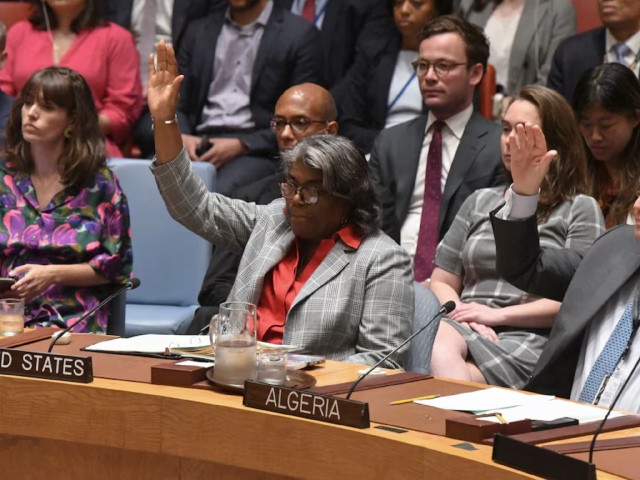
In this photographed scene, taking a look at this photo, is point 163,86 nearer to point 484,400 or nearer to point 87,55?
point 484,400

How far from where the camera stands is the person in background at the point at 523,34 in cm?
437

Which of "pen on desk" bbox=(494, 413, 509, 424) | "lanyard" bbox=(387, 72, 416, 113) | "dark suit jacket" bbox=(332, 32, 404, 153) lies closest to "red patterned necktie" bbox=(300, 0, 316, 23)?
"dark suit jacket" bbox=(332, 32, 404, 153)

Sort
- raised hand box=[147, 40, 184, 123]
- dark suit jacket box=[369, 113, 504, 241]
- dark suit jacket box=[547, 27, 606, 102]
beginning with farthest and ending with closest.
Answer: dark suit jacket box=[547, 27, 606, 102] → dark suit jacket box=[369, 113, 504, 241] → raised hand box=[147, 40, 184, 123]

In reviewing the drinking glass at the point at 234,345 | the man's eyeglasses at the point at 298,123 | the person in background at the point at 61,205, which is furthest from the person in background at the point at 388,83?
the drinking glass at the point at 234,345

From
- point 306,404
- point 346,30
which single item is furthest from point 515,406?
→ point 346,30

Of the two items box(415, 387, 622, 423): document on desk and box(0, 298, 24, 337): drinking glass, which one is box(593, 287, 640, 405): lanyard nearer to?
box(415, 387, 622, 423): document on desk

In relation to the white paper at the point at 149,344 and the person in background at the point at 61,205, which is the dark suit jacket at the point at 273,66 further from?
the white paper at the point at 149,344

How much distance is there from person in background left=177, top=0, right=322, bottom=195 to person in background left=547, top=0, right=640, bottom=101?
3.10 feet

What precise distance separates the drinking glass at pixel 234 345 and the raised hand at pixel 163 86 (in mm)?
836

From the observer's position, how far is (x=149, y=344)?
2.46 m

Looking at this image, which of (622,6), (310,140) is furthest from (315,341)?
(622,6)

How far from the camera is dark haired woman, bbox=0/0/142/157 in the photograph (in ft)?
15.0

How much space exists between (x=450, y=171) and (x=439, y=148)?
122mm

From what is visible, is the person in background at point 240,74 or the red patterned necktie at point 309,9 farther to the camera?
the red patterned necktie at point 309,9
